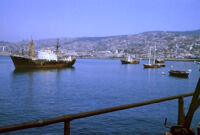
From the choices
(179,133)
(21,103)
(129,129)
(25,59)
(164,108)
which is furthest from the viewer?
(25,59)

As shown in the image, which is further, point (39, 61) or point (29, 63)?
point (39, 61)

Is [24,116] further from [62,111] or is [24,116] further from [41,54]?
[41,54]

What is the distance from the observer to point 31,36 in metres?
78.1

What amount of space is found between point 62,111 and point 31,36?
6757 centimetres

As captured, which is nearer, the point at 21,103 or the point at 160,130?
the point at 160,130

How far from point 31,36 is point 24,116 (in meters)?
68.3

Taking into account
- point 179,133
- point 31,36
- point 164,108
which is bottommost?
point 164,108

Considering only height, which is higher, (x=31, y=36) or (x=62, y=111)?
Answer: (x=31, y=36)

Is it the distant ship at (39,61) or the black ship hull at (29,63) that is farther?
the distant ship at (39,61)

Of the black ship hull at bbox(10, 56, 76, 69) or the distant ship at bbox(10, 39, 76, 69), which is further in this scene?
the distant ship at bbox(10, 39, 76, 69)

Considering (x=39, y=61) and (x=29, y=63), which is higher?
(x=39, y=61)

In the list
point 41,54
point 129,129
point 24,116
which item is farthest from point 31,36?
point 129,129

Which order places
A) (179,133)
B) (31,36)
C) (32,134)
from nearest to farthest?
(179,133) → (32,134) → (31,36)

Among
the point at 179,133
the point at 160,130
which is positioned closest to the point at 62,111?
the point at 160,130
